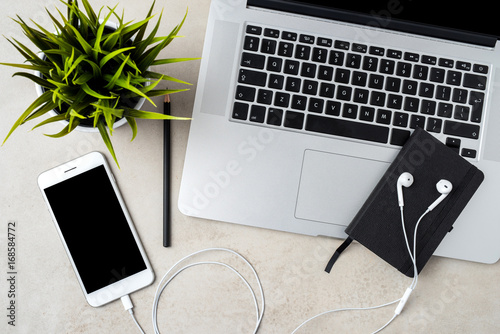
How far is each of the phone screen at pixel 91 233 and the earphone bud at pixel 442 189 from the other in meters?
0.52

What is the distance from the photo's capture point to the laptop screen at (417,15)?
0.71 metres

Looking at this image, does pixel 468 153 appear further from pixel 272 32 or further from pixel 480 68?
pixel 272 32

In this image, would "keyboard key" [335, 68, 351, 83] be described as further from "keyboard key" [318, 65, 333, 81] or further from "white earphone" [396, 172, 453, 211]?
"white earphone" [396, 172, 453, 211]

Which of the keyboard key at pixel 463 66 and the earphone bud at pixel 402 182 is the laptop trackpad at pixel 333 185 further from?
the keyboard key at pixel 463 66

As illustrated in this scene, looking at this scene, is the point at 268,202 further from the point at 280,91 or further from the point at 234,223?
the point at 280,91

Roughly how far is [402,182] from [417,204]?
5cm

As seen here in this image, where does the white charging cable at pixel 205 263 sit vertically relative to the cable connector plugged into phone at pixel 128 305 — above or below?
above

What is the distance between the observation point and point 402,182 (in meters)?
0.70

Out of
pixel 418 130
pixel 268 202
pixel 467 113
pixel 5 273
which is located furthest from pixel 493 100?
pixel 5 273

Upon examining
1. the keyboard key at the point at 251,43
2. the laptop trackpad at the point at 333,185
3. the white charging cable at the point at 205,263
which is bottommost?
the white charging cable at the point at 205,263

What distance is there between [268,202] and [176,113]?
9.2 inches

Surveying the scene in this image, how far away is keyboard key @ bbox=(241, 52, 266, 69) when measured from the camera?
0.71 m

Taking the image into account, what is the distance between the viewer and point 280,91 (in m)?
0.71

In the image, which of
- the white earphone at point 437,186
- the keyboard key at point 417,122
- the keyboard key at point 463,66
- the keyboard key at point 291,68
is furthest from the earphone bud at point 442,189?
the keyboard key at point 291,68
